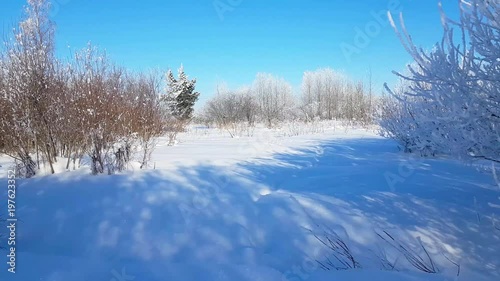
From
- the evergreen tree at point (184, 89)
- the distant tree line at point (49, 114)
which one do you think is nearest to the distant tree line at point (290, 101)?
the evergreen tree at point (184, 89)

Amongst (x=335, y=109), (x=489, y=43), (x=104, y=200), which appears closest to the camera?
(x=489, y=43)

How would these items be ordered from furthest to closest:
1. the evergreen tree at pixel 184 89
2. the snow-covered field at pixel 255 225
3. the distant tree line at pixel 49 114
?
the evergreen tree at pixel 184 89 < the distant tree line at pixel 49 114 < the snow-covered field at pixel 255 225

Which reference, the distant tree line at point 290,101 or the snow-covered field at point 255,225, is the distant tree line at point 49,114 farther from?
the distant tree line at point 290,101

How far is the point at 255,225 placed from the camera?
151 inches

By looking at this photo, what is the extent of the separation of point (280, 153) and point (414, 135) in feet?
19.0

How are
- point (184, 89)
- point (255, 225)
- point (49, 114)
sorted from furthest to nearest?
point (184, 89)
point (49, 114)
point (255, 225)

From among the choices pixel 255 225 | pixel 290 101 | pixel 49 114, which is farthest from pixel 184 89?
pixel 255 225

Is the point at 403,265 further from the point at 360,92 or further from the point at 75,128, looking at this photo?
the point at 360,92

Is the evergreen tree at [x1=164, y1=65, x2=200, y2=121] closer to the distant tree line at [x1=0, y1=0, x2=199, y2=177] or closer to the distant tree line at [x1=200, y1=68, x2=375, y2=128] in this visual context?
the distant tree line at [x1=200, y1=68, x2=375, y2=128]

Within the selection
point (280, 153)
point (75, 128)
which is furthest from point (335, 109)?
point (75, 128)

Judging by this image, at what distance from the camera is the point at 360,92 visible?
1569 inches

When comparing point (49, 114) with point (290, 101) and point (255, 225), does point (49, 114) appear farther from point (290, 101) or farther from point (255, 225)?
point (290, 101)

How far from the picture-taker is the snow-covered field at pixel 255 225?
9.33 feet

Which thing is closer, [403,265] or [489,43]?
[489,43]
